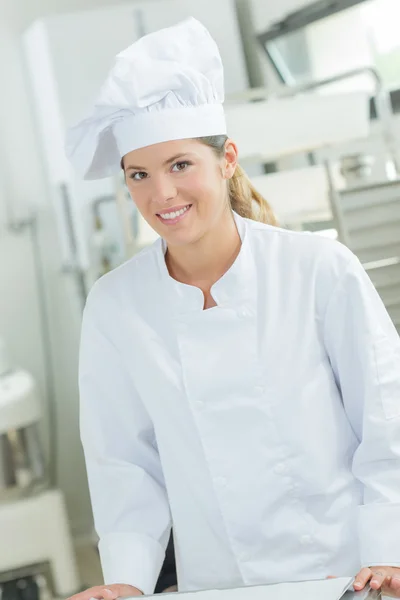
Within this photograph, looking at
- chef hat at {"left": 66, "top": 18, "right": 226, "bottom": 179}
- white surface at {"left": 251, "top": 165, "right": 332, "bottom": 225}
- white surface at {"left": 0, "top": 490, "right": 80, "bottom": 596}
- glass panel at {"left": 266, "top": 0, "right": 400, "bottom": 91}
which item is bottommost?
white surface at {"left": 0, "top": 490, "right": 80, "bottom": 596}

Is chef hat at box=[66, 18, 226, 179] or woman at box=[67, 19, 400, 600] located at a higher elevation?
chef hat at box=[66, 18, 226, 179]

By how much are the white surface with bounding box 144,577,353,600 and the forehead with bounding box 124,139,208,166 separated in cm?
51

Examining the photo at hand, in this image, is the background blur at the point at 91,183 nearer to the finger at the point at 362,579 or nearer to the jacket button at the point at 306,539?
the jacket button at the point at 306,539

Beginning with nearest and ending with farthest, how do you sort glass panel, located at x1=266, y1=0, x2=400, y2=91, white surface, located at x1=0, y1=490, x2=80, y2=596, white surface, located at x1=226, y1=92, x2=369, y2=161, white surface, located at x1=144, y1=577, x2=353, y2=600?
white surface, located at x1=144, y1=577, x2=353, y2=600 < white surface, located at x1=226, y1=92, x2=369, y2=161 < white surface, located at x1=0, y1=490, x2=80, y2=596 < glass panel, located at x1=266, y1=0, x2=400, y2=91

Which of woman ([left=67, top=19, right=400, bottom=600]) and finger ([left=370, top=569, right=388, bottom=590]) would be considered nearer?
finger ([left=370, top=569, right=388, bottom=590])

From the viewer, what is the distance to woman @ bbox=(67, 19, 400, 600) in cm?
111

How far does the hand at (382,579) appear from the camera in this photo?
984 mm

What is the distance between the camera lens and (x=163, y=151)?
44.2 inches

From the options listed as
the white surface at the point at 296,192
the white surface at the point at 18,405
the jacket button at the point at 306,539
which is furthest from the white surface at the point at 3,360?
the jacket button at the point at 306,539

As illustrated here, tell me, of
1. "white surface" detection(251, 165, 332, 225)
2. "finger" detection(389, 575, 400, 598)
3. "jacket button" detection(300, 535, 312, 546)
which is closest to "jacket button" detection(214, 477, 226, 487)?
"jacket button" detection(300, 535, 312, 546)

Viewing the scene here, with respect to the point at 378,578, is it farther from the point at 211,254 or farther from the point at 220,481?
the point at 211,254

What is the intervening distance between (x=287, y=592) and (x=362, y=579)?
10cm

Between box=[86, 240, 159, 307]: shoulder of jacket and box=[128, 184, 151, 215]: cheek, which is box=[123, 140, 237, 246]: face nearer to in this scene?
box=[128, 184, 151, 215]: cheek

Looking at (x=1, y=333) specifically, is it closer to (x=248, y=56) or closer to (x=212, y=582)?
(x=248, y=56)
